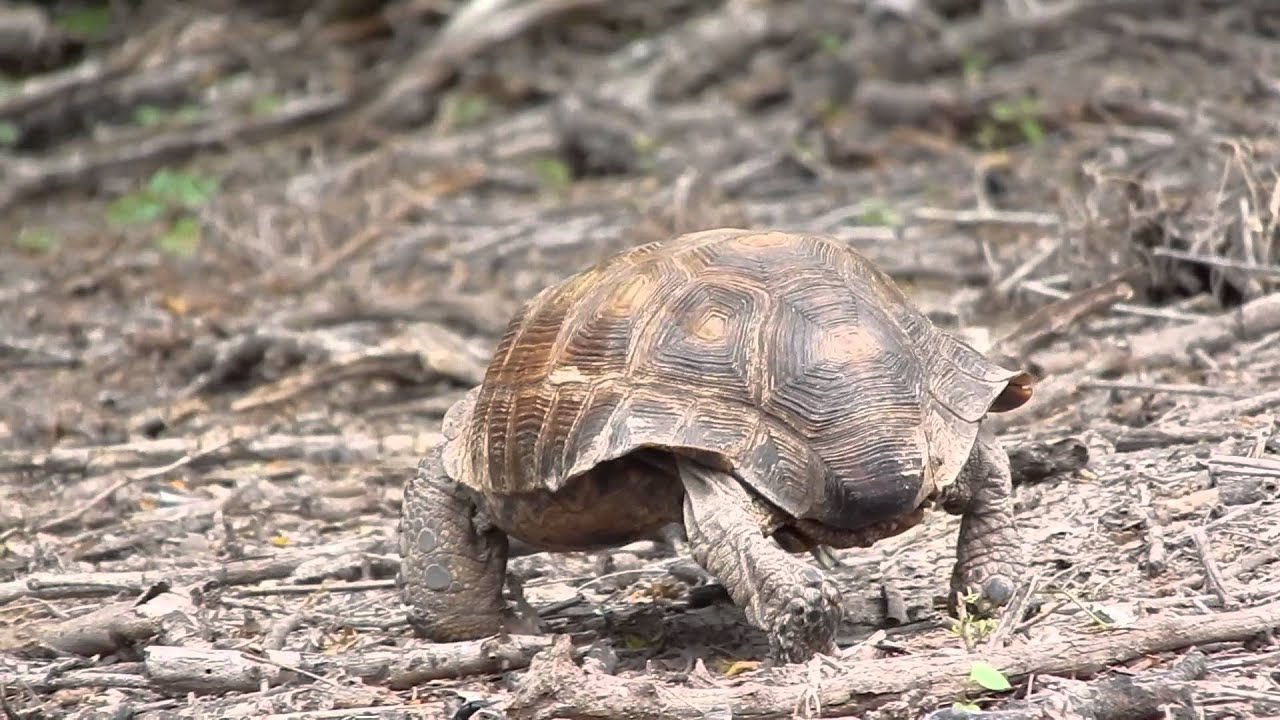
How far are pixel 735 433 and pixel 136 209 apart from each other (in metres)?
9.56

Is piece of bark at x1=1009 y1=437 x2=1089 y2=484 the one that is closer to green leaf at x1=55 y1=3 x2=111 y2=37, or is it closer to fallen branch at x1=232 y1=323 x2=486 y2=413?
fallen branch at x1=232 y1=323 x2=486 y2=413

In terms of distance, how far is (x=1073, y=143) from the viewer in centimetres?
1170

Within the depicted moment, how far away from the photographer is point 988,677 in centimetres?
375

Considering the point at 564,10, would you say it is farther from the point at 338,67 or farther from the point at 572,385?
the point at 572,385

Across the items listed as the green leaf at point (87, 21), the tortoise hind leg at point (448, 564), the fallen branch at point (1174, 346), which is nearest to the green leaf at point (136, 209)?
the green leaf at point (87, 21)

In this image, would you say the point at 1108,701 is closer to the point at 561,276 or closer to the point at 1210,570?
the point at 1210,570

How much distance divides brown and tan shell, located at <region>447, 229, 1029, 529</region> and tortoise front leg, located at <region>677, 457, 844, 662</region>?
0.09m

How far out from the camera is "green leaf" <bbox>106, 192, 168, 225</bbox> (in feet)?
41.6

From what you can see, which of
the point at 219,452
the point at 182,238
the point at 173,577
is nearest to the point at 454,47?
the point at 182,238

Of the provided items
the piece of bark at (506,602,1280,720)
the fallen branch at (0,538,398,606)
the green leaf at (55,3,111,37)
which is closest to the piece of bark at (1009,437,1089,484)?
the piece of bark at (506,602,1280,720)

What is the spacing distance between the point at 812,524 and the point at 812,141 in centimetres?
890

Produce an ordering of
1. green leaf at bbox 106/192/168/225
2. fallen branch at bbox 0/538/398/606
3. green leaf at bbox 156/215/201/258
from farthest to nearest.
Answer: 1. green leaf at bbox 106/192/168/225
2. green leaf at bbox 156/215/201/258
3. fallen branch at bbox 0/538/398/606

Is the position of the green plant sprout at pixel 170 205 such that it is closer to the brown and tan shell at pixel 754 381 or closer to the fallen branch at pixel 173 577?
the fallen branch at pixel 173 577

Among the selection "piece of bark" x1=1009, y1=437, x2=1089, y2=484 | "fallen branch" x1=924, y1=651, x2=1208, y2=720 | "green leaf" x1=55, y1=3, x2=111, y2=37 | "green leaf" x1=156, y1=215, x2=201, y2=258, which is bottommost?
"green leaf" x1=156, y1=215, x2=201, y2=258
